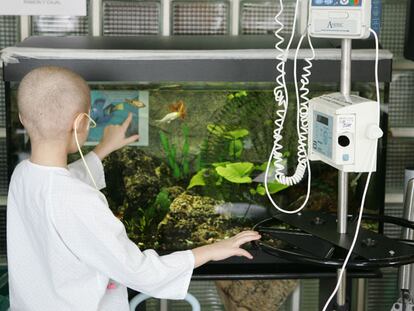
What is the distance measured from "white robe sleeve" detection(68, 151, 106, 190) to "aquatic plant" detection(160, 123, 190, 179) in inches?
8.2

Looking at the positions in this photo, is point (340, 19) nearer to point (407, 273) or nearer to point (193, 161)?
→ point (193, 161)

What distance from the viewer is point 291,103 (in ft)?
8.02

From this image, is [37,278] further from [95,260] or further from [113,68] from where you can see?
[113,68]

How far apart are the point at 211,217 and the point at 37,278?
2.06 feet

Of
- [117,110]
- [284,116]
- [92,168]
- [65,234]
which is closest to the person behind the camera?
[65,234]

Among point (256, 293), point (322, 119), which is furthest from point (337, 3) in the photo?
point (256, 293)

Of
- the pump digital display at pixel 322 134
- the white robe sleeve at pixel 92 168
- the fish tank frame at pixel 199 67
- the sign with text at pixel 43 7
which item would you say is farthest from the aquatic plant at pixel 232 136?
the sign with text at pixel 43 7

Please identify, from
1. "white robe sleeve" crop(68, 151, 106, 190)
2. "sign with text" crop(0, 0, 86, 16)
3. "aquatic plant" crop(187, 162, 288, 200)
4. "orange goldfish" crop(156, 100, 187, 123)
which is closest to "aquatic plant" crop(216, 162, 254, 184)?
"aquatic plant" crop(187, 162, 288, 200)

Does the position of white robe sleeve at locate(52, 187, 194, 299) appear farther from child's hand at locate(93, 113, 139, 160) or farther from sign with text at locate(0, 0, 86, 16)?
sign with text at locate(0, 0, 86, 16)

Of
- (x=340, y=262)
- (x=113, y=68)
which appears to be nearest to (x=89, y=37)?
(x=113, y=68)

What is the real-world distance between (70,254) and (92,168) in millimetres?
384

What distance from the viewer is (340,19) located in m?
1.92

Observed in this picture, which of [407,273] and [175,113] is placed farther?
[407,273]

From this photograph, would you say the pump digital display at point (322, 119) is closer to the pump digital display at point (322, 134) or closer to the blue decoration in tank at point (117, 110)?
the pump digital display at point (322, 134)
